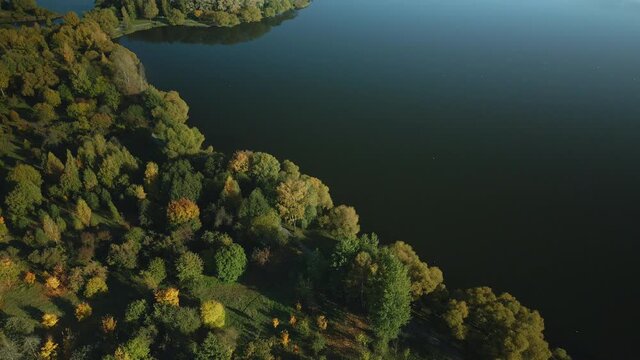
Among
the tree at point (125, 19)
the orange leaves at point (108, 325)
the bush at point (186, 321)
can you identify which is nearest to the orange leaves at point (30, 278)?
the orange leaves at point (108, 325)

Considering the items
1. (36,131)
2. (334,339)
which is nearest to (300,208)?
(334,339)

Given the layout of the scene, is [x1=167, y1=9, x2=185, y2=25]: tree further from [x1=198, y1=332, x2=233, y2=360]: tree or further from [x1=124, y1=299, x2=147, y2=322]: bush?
[x1=198, y1=332, x2=233, y2=360]: tree

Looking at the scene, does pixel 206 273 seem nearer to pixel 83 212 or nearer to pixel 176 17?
pixel 83 212

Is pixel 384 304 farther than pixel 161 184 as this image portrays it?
No

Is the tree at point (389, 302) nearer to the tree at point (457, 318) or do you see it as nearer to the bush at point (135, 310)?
the tree at point (457, 318)

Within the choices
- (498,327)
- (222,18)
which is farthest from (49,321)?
(222,18)

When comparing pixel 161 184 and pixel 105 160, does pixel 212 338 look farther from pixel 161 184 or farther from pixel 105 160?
pixel 105 160
